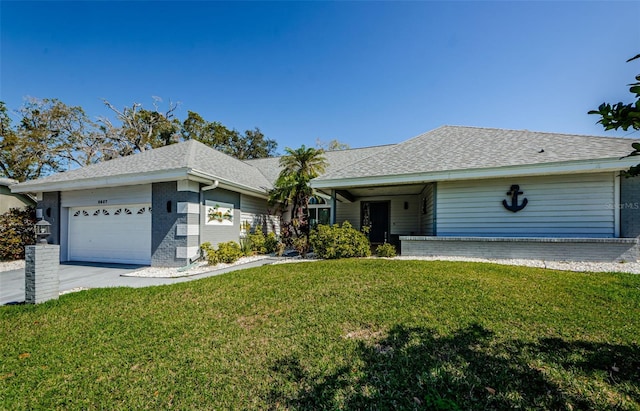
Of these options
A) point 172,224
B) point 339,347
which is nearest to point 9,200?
point 172,224

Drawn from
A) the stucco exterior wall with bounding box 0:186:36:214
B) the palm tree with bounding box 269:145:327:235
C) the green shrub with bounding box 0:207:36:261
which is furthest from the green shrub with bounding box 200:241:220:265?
the stucco exterior wall with bounding box 0:186:36:214

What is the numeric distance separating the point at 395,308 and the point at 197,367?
294 cm

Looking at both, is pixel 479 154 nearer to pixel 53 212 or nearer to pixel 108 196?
pixel 108 196

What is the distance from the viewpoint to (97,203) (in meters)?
10.2

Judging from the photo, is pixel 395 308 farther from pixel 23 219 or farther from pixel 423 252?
pixel 23 219

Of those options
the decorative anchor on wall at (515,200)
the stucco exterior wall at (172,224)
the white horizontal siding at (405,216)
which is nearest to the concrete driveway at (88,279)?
the stucco exterior wall at (172,224)

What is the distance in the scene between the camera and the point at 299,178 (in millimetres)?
11359

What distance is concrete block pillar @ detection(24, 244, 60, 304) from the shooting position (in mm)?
5168

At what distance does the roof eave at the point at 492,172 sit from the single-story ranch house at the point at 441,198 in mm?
30

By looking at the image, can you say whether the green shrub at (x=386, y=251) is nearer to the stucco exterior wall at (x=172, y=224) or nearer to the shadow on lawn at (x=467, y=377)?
the shadow on lawn at (x=467, y=377)

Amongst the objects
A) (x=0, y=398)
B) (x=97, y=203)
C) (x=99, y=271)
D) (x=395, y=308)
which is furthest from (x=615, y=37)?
(x=97, y=203)

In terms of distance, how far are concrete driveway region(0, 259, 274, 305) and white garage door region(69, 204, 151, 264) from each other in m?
0.67

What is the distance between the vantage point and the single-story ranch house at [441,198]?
7773 mm

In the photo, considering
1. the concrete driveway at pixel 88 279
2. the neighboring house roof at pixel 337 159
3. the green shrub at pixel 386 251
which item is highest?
the neighboring house roof at pixel 337 159
